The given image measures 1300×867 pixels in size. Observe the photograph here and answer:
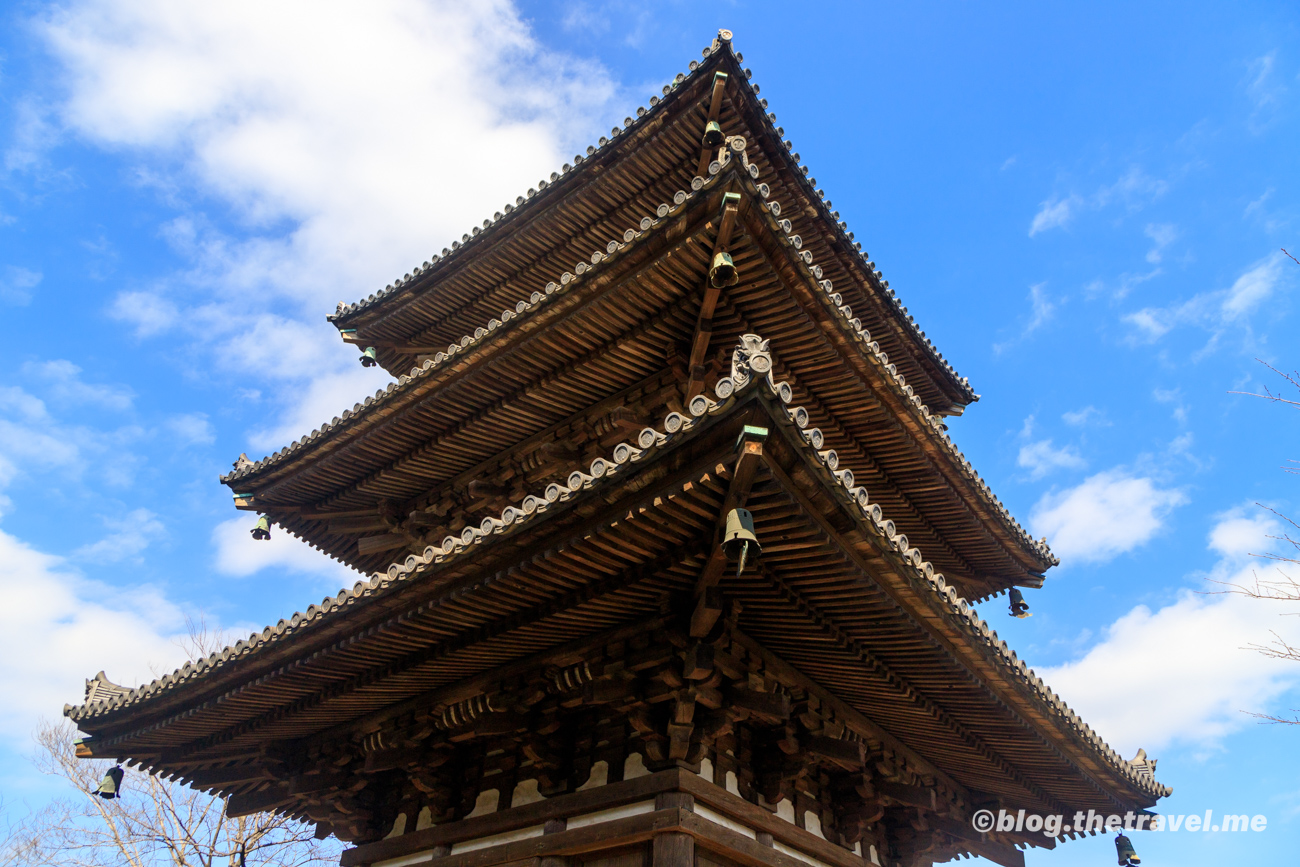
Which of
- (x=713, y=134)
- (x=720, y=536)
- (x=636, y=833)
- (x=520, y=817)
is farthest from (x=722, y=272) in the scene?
(x=520, y=817)

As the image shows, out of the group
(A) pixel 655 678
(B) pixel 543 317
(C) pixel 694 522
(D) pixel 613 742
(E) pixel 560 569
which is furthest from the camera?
(B) pixel 543 317

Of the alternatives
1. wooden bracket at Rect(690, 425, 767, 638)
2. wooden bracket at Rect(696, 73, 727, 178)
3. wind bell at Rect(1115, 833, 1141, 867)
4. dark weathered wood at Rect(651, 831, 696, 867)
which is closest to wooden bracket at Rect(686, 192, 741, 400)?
wooden bracket at Rect(696, 73, 727, 178)

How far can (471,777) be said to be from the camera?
834cm

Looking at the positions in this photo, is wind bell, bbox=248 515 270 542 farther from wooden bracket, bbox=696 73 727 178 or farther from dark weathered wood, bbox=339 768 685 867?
wooden bracket, bbox=696 73 727 178

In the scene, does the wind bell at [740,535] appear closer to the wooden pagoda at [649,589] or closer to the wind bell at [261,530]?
the wooden pagoda at [649,589]

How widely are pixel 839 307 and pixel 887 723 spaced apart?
4681mm

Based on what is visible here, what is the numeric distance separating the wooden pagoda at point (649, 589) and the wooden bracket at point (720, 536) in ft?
0.11

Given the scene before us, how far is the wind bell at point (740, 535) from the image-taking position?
5113 millimetres

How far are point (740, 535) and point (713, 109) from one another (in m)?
7.45

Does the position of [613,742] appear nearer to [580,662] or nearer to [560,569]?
[580,662]

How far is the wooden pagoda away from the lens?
20.3 ft

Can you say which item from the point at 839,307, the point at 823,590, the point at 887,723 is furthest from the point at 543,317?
the point at 887,723

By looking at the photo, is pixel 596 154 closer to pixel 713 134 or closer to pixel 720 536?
pixel 713 134

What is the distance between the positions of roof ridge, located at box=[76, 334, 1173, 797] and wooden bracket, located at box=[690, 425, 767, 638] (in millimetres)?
270
